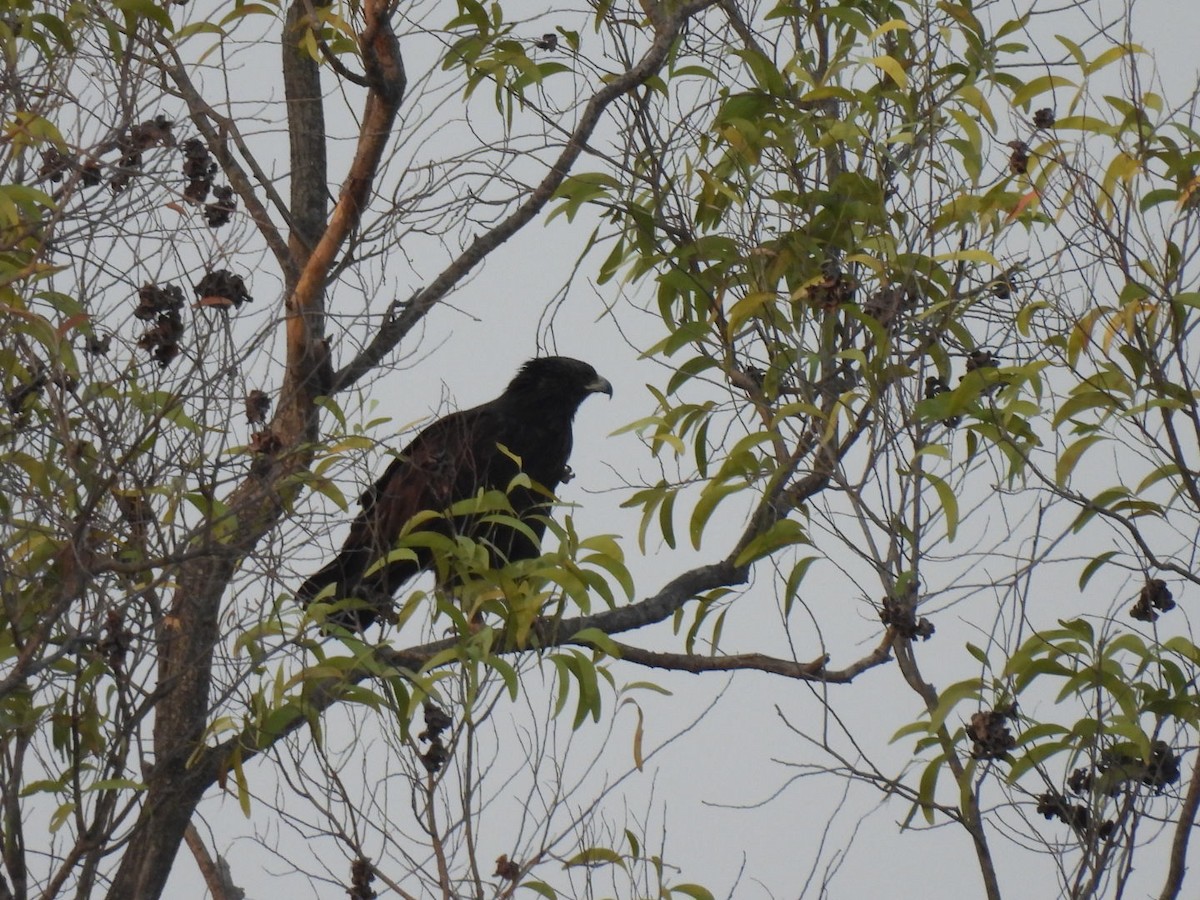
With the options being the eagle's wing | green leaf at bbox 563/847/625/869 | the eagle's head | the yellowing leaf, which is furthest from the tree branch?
the eagle's head

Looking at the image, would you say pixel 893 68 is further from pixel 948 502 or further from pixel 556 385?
pixel 556 385

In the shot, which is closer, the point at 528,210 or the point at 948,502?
the point at 948,502

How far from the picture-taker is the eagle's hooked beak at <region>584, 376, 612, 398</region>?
6797 millimetres

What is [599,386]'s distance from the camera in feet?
22.3

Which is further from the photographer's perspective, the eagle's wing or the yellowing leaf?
the eagle's wing

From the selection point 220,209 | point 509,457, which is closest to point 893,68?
point 220,209

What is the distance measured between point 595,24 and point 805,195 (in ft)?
3.08

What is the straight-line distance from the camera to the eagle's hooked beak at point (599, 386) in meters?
6.80

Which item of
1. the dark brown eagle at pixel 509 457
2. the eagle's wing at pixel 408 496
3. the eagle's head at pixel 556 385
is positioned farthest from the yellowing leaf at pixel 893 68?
the eagle's head at pixel 556 385

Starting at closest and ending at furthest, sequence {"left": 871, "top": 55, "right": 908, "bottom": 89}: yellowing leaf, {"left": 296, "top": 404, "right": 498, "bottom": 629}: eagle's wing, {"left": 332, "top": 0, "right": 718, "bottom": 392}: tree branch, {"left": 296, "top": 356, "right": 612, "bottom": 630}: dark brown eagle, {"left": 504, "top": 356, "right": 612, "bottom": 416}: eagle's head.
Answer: {"left": 871, "top": 55, "right": 908, "bottom": 89}: yellowing leaf → {"left": 332, "top": 0, "right": 718, "bottom": 392}: tree branch → {"left": 296, "top": 404, "right": 498, "bottom": 629}: eagle's wing → {"left": 296, "top": 356, "right": 612, "bottom": 630}: dark brown eagle → {"left": 504, "top": 356, "right": 612, "bottom": 416}: eagle's head

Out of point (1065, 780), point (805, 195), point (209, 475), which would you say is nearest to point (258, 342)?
point (209, 475)

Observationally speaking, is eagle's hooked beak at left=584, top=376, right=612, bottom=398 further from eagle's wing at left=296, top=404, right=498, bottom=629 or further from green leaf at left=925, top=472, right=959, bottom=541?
green leaf at left=925, top=472, right=959, bottom=541

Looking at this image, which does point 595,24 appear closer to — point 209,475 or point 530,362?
point 209,475

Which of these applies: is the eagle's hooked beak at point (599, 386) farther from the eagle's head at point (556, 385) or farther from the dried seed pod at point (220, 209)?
the dried seed pod at point (220, 209)
